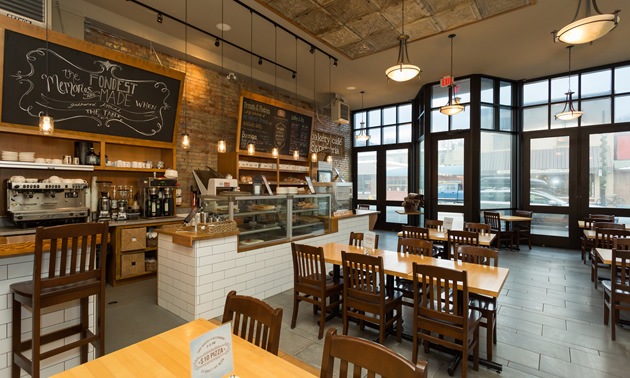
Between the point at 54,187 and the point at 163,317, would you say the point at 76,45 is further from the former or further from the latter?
the point at 163,317

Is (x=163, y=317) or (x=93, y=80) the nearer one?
(x=163, y=317)

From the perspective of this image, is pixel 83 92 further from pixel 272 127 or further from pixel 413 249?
pixel 413 249

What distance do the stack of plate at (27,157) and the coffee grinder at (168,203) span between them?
1710 mm

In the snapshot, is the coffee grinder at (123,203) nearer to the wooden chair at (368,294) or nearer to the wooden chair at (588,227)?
the wooden chair at (368,294)

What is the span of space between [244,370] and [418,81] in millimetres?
8220

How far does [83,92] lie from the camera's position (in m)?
4.26

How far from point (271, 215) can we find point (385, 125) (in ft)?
23.9

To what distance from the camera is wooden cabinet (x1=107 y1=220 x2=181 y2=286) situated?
440 cm

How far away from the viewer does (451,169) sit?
7879 millimetres

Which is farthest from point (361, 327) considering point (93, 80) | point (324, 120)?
point (324, 120)

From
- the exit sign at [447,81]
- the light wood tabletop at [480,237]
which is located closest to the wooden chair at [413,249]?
the light wood tabletop at [480,237]

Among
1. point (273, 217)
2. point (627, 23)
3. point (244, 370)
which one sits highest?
point (627, 23)

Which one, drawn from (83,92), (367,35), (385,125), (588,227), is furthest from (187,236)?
(385,125)

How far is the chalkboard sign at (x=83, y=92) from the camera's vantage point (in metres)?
3.67
